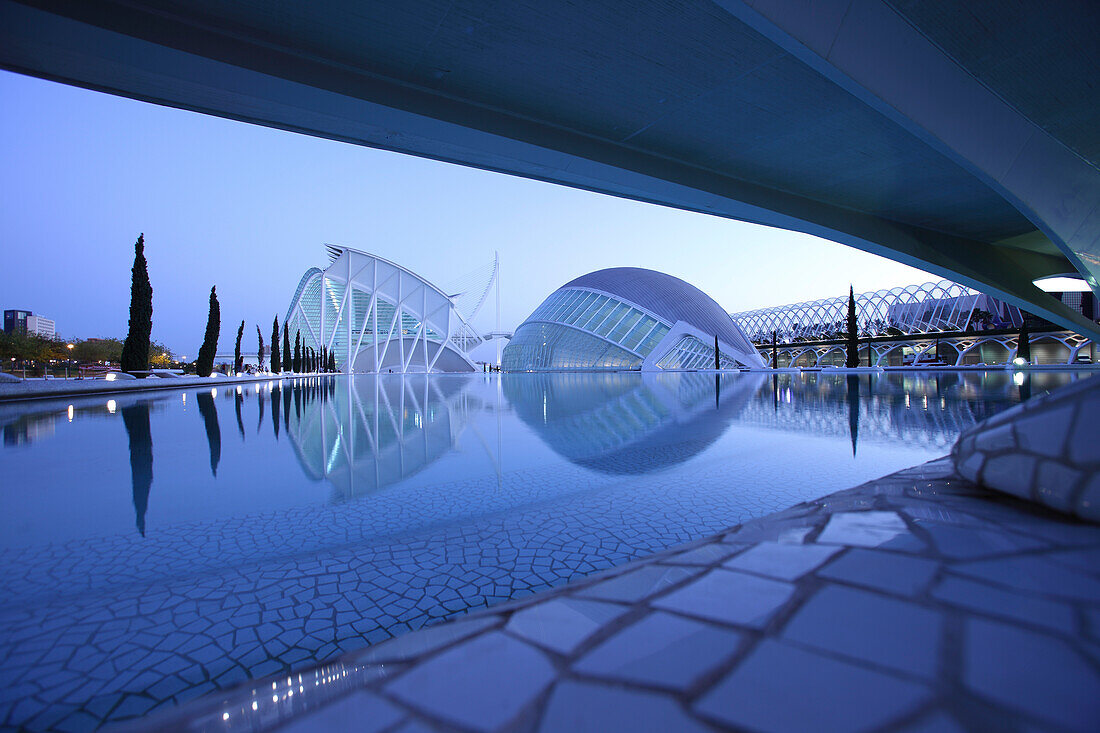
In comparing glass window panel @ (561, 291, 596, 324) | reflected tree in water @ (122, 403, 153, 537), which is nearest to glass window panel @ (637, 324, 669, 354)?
glass window panel @ (561, 291, 596, 324)

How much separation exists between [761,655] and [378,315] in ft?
170

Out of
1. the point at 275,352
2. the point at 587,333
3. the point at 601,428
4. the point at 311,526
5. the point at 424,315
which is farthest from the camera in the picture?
the point at 424,315

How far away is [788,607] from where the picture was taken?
49.5 inches

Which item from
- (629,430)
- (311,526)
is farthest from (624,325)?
(311,526)

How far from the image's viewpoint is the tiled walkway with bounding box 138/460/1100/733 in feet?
2.81

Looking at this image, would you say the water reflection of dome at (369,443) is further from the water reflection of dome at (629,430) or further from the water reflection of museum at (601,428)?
the water reflection of dome at (629,430)

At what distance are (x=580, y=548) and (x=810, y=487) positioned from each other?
1715mm

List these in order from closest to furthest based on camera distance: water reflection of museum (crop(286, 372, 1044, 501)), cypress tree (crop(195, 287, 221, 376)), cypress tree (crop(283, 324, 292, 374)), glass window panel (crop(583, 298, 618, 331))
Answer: water reflection of museum (crop(286, 372, 1044, 501)) < cypress tree (crop(195, 287, 221, 376)) < glass window panel (crop(583, 298, 618, 331)) < cypress tree (crop(283, 324, 292, 374))

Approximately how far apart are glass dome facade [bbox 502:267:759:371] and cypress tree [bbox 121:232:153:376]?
23.6 metres

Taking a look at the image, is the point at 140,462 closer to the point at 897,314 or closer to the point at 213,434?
the point at 213,434

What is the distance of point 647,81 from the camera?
450 centimetres

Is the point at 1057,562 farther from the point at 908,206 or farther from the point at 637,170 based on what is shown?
the point at 908,206

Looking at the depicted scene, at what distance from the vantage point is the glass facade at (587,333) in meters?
32.7

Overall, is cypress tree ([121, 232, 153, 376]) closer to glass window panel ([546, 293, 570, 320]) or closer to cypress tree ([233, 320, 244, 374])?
cypress tree ([233, 320, 244, 374])
